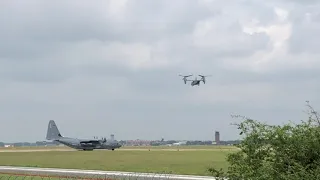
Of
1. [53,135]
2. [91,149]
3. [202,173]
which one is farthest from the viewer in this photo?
[53,135]

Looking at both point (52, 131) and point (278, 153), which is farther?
point (52, 131)

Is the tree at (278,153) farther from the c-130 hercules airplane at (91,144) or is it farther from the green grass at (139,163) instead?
the c-130 hercules airplane at (91,144)

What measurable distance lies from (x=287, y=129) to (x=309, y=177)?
1197 mm

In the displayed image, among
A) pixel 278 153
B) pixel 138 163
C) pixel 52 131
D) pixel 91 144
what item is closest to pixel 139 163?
pixel 138 163

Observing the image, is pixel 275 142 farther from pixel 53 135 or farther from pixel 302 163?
pixel 53 135

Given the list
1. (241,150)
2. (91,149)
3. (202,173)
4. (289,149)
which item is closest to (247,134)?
(241,150)

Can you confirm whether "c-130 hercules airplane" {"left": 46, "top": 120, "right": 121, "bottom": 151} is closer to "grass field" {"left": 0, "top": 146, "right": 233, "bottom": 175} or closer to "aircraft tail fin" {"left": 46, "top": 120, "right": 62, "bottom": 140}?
"aircraft tail fin" {"left": 46, "top": 120, "right": 62, "bottom": 140}

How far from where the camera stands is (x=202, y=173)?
32.3m

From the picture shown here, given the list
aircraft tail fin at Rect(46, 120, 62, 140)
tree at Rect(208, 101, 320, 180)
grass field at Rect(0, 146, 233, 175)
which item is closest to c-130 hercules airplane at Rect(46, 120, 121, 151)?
aircraft tail fin at Rect(46, 120, 62, 140)

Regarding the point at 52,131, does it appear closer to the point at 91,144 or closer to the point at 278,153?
the point at 91,144

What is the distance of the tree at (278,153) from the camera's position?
891 cm

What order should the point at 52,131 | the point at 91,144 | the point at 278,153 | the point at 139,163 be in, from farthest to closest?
the point at 52,131, the point at 91,144, the point at 139,163, the point at 278,153

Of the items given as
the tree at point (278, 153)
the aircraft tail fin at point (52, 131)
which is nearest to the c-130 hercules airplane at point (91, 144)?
the aircraft tail fin at point (52, 131)

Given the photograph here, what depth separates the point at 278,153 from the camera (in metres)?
9.27
